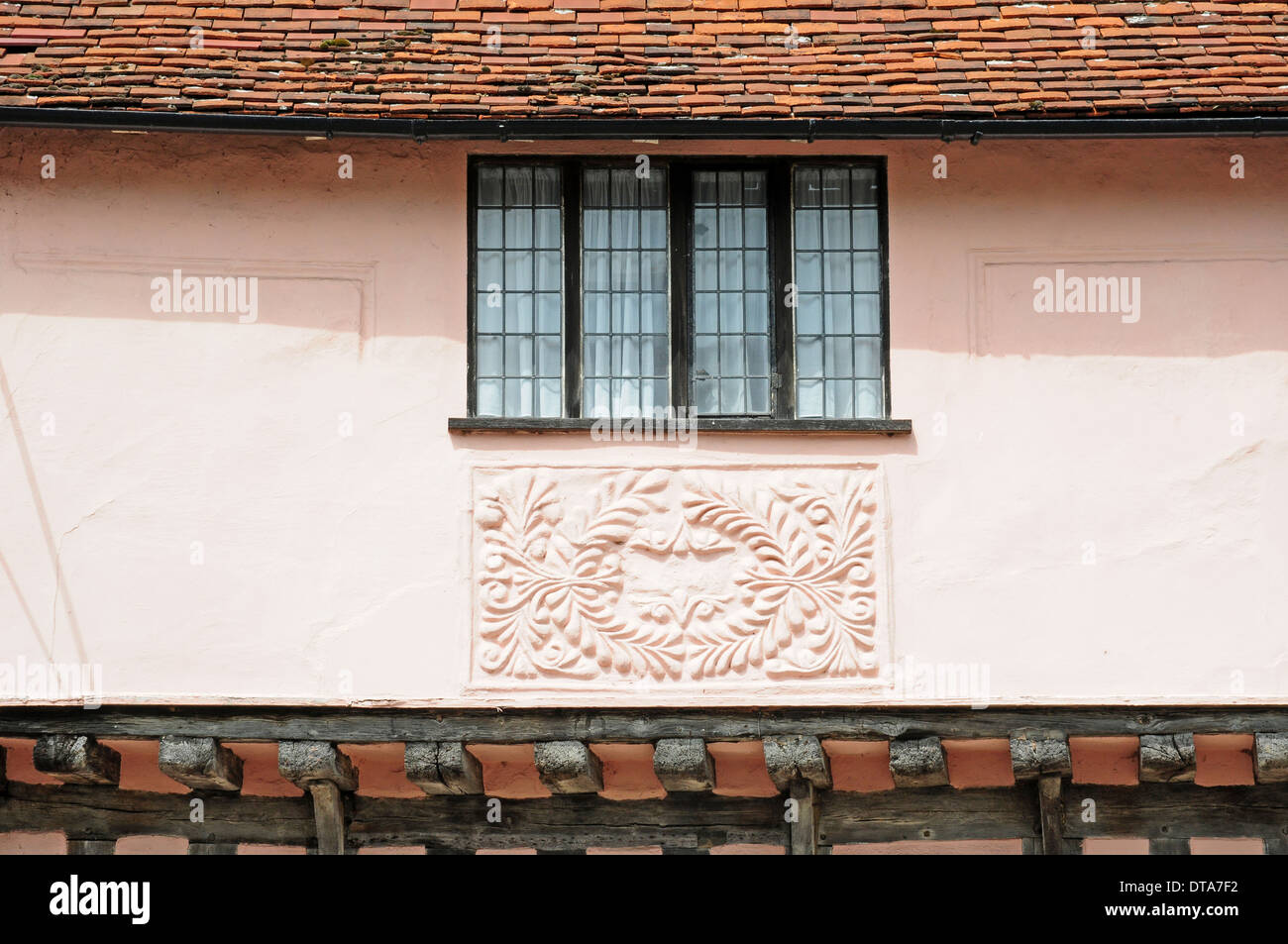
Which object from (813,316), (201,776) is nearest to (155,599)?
(201,776)

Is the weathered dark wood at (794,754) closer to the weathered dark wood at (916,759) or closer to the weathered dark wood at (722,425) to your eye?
the weathered dark wood at (916,759)

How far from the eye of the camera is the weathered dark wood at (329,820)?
358 inches

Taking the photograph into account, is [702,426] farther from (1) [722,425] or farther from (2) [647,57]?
(2) [647,57]

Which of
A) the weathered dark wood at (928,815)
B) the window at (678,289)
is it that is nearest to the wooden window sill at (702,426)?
the window at (678,289)

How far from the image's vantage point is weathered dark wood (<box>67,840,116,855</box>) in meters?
9.22

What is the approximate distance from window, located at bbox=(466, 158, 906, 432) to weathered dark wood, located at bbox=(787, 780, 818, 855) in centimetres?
177

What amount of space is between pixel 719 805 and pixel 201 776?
2437 millimetres

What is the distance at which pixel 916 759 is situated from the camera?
8766 millimetres

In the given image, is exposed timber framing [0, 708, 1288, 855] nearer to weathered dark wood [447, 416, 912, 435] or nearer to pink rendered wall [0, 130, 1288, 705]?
pink rendered wall [0, 130, 1288, 705]

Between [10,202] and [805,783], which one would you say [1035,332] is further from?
[10,202]

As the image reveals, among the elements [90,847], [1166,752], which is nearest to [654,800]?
[1166,752]

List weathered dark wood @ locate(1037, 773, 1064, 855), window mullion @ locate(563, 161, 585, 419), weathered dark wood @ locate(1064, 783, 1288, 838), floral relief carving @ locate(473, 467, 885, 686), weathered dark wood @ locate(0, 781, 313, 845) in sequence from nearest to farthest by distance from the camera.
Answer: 1. floral relief carving @ locate(473, 467, 885, 686)
2. weathered dark wood @ locate(1037, 773, 1064, 855)
3. weathered dark wood @ locate(1064, 783, 1288, 838)
4. weathered dark wood @ locate(0, 781, 313, 845)
5. window mullion @ locate(563, 161, 585, 419)

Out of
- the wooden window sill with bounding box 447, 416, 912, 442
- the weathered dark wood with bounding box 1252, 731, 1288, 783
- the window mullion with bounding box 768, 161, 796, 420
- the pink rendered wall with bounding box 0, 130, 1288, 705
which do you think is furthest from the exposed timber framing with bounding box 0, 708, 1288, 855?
the window mullion with bounding box 768, 161, 796, 420

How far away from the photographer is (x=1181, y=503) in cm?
913
